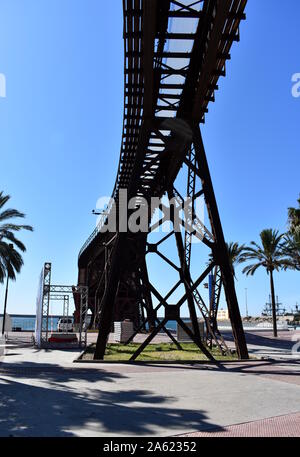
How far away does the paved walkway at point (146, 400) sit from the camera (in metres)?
6.33

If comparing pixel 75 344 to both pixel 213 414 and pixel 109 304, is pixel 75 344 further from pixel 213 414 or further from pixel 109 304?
pixel 213 414

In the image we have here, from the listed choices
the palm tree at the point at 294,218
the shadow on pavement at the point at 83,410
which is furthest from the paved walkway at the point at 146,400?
the palm tree at the point at 294,218

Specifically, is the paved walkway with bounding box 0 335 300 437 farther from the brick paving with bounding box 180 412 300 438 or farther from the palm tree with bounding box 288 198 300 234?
the palm tree with bounding box 288 198 300 234

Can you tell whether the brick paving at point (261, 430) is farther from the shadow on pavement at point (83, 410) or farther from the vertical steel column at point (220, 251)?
the vertical steel column at point (220, 251)

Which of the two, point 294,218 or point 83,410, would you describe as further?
point 294,218

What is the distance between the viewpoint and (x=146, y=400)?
8625 mm

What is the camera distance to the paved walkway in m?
6.33

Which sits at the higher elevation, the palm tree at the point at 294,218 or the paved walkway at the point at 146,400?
the palm tree at the point at 294,218

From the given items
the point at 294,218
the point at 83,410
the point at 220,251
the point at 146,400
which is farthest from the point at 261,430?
the point at 294,218

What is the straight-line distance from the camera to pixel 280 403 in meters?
8.52

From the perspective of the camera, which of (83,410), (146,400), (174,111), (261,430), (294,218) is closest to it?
(261,430)

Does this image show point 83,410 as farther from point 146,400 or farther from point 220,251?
point 220,251
